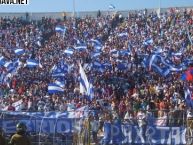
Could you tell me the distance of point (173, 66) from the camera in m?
33.4

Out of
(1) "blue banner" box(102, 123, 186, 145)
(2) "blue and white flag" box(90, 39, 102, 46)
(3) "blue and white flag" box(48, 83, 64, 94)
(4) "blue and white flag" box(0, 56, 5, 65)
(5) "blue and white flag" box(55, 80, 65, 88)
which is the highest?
(2) "blue and white flag" box(90, 39, 102, 46)

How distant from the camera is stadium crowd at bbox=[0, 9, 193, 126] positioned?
1060 inches

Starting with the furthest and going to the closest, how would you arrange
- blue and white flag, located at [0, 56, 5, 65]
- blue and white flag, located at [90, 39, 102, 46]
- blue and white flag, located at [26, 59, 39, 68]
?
blue and white flag, located at [90, 39, 102, 46], blue and white flag, located at [0, 56, 5, 65], blue and white flag, located at [26, 59, 39, 68]

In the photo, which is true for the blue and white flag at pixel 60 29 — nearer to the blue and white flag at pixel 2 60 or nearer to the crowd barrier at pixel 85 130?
the blue and white flag at pixel 2 60

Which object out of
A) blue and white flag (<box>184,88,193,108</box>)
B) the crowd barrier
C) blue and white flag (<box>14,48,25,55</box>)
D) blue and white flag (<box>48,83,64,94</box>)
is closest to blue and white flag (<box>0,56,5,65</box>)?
blue and white flag (<box>14,48,25,55</box>)

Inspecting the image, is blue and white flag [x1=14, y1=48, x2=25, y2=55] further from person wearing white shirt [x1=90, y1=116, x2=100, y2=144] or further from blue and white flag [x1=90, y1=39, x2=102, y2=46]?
person wearing white shirt [x1=90, y1=116, x2=100, y2=144]

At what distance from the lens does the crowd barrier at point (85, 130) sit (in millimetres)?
20812

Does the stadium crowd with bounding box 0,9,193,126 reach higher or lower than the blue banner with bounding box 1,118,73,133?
higher

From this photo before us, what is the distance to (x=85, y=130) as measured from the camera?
790 inches

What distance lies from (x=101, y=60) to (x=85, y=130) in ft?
52.3

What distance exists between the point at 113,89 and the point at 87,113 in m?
8.61

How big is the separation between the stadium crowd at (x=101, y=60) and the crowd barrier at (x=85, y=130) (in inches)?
29.4

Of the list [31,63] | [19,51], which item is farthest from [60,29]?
[31,63]

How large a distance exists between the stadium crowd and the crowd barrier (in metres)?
0.75
